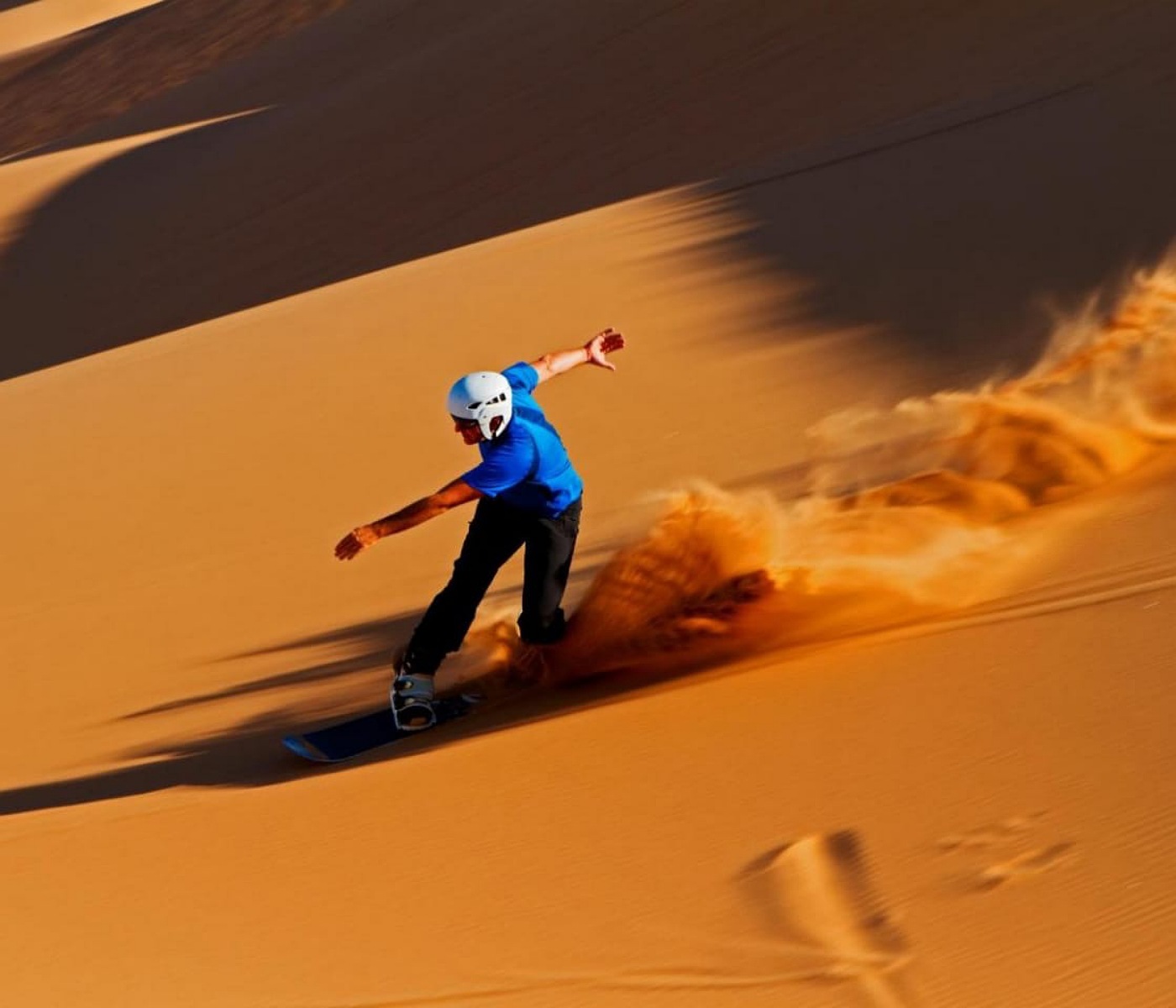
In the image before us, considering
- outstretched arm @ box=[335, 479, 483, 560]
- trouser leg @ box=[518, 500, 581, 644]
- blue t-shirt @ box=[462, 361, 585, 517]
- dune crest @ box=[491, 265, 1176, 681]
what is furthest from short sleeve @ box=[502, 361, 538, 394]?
dune crest @ box=[491, 265, 1176, 681]

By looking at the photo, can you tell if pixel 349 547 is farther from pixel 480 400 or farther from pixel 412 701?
pixel 412 701

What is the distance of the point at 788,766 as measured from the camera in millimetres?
5320

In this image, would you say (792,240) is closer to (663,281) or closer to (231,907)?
(663,281)

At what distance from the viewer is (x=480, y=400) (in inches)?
229

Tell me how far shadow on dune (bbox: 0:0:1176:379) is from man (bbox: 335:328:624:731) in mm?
3704

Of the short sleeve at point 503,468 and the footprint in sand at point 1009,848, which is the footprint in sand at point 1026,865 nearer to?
the footprint in sand at point 1009,848

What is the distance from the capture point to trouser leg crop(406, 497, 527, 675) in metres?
6.46

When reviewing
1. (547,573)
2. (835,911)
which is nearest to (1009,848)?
(835,911)

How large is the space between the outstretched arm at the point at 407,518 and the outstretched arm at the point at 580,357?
87 centimetres

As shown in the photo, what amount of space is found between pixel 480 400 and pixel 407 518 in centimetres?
45

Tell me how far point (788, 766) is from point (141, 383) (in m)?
8.33

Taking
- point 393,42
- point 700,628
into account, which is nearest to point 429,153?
point 393,42

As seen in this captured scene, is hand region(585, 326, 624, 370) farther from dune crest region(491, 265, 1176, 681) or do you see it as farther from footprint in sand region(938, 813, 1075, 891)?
footprint in sand region(938, 813, 1075, 891)

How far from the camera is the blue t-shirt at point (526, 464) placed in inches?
236
